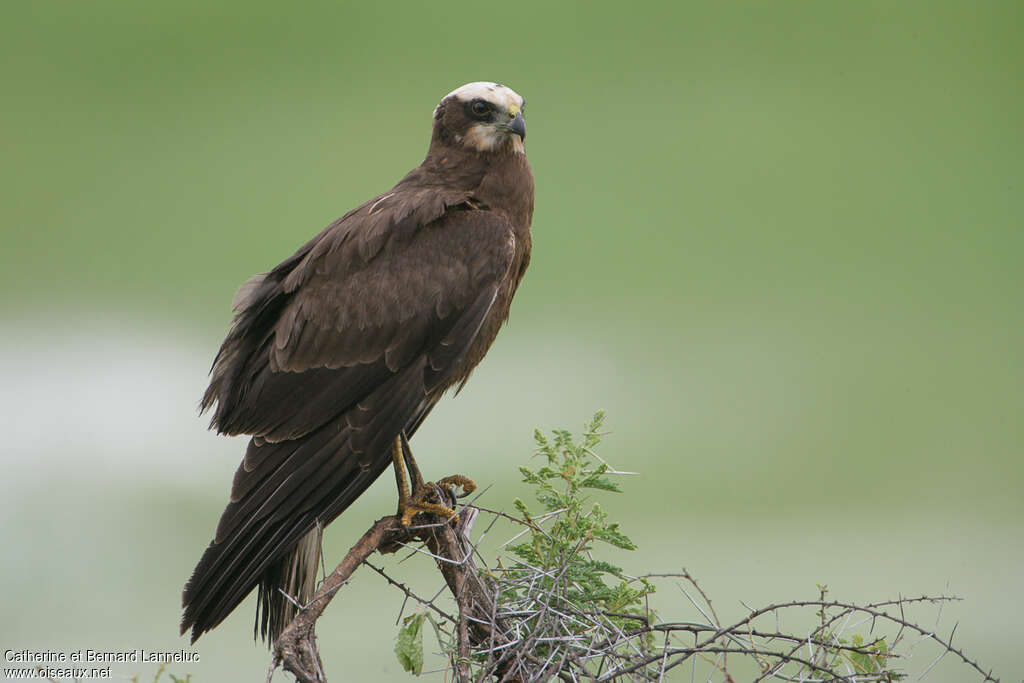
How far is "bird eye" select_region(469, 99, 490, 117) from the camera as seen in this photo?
2.71 metres

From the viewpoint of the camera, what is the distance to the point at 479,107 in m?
2.71

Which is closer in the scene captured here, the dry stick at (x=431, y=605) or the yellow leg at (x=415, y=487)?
the dry stick at (x=431, y=605)

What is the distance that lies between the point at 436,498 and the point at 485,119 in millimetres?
1089

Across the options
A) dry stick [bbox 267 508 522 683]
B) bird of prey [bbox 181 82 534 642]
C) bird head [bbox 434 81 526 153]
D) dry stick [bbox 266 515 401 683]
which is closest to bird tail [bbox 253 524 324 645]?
bird of prey [bbox 181 82 534 642]

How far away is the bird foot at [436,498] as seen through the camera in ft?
7.57

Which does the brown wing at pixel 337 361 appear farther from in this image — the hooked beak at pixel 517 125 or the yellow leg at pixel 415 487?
the hooked beak at pixel 517 125

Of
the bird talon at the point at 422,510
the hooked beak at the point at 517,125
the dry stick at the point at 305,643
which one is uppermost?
the hooked beak at the point at 517,125

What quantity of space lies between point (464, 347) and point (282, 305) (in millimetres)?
576

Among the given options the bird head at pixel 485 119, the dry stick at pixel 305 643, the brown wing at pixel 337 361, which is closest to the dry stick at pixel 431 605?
the dry stick at pixel 305 643

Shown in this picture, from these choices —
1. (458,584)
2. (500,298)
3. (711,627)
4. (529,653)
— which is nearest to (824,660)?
(711,627)

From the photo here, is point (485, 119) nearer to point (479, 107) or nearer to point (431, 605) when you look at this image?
point (479, 107)

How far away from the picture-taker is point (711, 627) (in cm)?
171

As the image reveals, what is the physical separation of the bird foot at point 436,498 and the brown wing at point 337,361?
0.40 ft

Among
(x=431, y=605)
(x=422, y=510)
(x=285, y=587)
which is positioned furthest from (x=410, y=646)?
(x=285, y=587)
